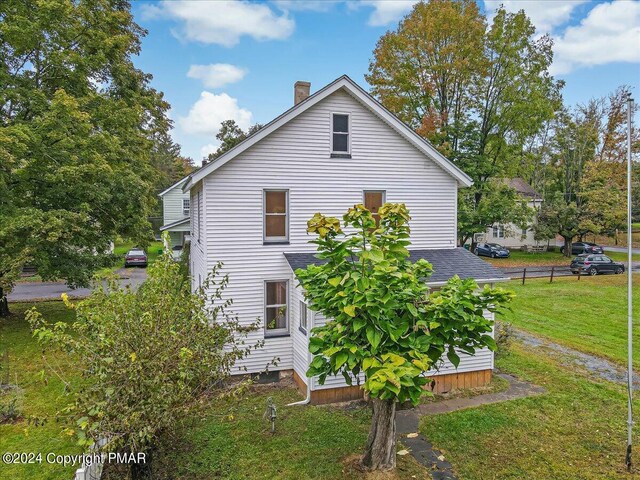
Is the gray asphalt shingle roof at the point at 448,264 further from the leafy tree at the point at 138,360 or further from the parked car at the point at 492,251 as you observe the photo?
the parked car at the point at 492,251

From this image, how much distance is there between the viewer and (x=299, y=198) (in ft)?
40.7

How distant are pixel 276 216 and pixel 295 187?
1065 millimetres

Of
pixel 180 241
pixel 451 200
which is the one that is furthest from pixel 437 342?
pixel 180 241

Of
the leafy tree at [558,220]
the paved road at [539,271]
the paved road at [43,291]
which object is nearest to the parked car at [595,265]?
the paved road at [539,271]

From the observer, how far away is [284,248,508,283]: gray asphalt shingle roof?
11.5 m

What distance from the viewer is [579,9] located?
1695 centimetres

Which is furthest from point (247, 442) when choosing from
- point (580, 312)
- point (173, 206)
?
point (173, 206)

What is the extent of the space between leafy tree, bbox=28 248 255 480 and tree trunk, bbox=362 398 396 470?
2.93 metres

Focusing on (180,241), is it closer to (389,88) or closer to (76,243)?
(76,243)

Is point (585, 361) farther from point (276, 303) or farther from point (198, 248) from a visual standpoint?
point (198, 248)

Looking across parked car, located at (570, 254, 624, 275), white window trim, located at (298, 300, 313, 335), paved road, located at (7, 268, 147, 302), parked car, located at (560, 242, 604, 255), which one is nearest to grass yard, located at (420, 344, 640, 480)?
white window trim, located at (298, 300, 313, 335)

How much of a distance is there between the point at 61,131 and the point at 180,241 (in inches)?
862

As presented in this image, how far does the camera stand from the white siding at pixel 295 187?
1179 cm

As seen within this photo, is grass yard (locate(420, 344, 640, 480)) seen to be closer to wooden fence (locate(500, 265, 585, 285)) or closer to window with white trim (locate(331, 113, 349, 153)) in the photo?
window with white trim (locate(331, 113, 349, 153))
